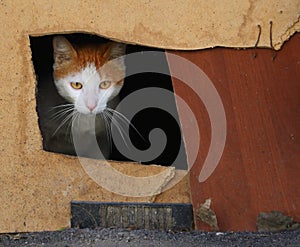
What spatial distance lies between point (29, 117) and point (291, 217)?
118cm

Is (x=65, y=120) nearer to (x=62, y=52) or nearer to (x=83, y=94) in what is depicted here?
(x=83, y=94)

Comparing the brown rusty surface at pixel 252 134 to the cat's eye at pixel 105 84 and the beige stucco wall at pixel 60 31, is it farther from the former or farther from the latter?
the cat's eye at pixel 105 84

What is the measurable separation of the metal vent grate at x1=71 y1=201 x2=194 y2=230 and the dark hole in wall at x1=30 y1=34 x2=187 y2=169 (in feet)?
1.66

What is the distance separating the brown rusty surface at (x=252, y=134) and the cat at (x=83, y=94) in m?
0.78

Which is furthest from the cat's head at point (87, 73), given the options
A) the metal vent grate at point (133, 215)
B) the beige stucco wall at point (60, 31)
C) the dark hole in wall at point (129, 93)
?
the metal vent grate at point (133, 215)

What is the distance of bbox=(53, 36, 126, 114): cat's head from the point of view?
11.4 feet

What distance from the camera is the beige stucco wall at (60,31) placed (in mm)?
2801

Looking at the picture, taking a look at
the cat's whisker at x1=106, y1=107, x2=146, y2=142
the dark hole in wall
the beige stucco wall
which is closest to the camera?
the beige stucco wall

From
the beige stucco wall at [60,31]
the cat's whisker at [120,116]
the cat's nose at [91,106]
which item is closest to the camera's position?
the beige stucco wall at [60,31]

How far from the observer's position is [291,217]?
2773mm

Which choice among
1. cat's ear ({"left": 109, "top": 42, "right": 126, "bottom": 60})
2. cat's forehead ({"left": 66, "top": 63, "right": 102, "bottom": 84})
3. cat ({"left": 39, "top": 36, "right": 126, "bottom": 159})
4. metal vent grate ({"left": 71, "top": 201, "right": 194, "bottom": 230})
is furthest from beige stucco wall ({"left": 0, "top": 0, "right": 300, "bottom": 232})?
cat's ear ({"left": 109, "top": 42, "right": 126, "bottom": 60})

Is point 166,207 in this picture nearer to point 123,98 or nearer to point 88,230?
point 88,230

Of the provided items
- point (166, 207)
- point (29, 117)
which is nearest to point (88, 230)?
point (166, 207)

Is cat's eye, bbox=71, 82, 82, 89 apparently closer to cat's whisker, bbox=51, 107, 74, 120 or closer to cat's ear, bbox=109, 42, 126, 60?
cat's whisker, bbox=51, 107, 74, 120
